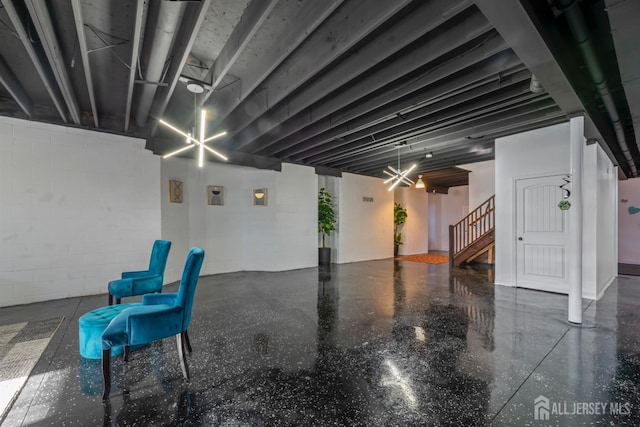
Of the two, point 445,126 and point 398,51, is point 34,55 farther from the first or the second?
point 445,126

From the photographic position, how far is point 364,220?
362 inches

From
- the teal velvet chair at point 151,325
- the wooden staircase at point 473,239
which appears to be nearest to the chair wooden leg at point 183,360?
the teal velvet chair at point 151,325

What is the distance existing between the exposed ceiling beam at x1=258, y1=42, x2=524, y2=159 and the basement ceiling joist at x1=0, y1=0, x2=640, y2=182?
0.05 feet

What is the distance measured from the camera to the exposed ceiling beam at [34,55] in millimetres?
2199

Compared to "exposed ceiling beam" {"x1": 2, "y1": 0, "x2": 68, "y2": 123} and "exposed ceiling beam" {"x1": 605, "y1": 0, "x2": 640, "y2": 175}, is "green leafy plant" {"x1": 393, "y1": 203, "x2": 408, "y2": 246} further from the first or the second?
"exposed ceiling beam" {"x1": 2, "y1": 0, "x2": 68, "y2": 123}

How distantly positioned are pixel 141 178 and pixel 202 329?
11.2ft

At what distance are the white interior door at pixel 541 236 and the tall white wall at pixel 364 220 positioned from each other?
14.5ft

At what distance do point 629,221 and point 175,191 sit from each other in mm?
12345

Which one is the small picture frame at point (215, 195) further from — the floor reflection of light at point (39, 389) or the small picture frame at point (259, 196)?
the floor reflection of light at point (39, 389)

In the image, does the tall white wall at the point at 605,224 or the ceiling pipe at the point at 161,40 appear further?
the tall white wall at the point at 605,224

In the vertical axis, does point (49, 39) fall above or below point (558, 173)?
above

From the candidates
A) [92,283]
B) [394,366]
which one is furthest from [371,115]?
[92,283]

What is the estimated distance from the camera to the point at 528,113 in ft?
14.8

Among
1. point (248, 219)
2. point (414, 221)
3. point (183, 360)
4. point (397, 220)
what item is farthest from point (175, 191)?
point (414, 221)
